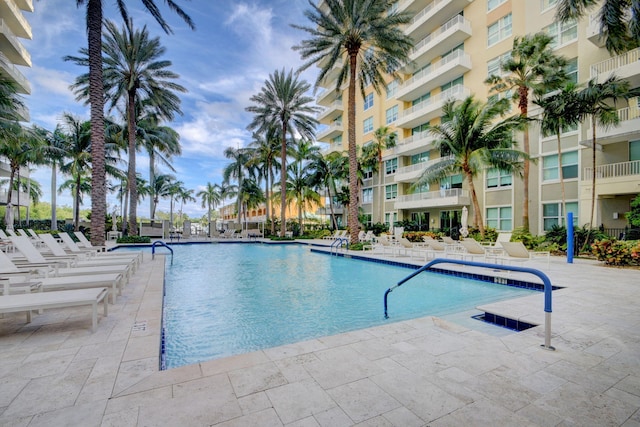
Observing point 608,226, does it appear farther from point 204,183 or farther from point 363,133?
point 204,183

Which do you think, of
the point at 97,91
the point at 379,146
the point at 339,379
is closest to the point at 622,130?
the point at 379,146

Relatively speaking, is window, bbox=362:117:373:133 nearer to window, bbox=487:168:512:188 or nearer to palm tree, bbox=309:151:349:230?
palm tree, bbox=309:151:349:230

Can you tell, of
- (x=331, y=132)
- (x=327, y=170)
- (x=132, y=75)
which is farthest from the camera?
(x=331, y=132)

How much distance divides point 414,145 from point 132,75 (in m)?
22.0

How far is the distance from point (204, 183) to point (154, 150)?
30.7m

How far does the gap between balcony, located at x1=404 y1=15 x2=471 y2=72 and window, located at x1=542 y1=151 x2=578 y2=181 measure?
1097 cm

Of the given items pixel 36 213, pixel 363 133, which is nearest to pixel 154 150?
pixel 363 133

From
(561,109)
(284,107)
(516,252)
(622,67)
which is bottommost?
(516,252)

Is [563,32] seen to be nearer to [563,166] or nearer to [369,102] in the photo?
[563,166]

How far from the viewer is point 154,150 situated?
A: 98.8 feet

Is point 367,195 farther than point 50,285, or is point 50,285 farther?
point 367,195

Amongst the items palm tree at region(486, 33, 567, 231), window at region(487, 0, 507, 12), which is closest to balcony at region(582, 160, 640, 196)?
palm tree at region(486, 33, 567, 231)

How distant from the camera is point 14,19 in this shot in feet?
72.6

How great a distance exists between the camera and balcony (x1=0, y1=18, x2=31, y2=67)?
20141mm
